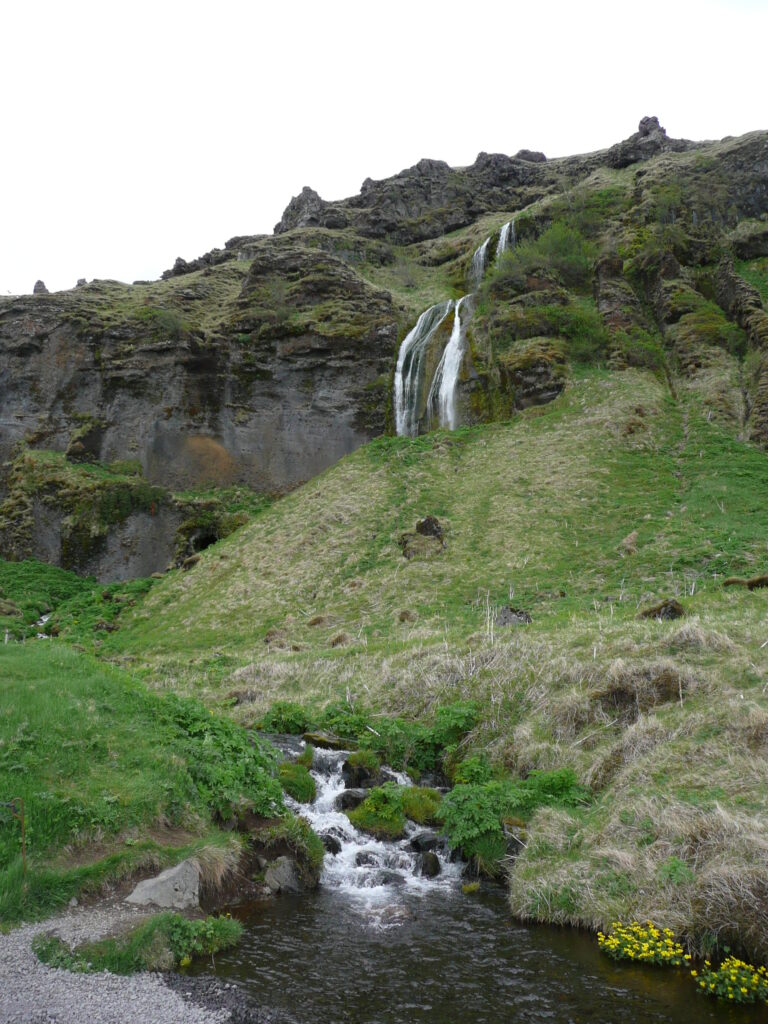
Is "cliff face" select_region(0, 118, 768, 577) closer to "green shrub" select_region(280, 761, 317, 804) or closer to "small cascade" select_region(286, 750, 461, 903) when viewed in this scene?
"green shrub" select_region(280, 761, 317, 804)

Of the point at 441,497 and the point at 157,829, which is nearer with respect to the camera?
the point at 157,829

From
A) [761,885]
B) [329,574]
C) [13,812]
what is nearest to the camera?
[761,885]

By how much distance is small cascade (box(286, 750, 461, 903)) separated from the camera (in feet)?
36.4

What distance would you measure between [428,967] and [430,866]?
9.65ft

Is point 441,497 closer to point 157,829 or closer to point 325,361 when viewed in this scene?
point 325,361

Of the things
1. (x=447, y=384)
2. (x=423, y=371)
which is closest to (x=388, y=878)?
(x=447, y=384)

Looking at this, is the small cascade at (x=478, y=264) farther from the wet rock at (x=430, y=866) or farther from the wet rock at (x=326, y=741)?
the wet rock at (x=430, y=866)

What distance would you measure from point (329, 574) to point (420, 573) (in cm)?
448

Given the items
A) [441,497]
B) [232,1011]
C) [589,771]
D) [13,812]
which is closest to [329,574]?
[441,497]

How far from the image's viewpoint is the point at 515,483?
111ft

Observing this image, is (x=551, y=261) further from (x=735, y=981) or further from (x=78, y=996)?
(x=78, y=996)

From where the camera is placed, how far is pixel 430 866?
11.5m

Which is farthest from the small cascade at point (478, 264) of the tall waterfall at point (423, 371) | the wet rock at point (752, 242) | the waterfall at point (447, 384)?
the wet rock at point (752, 242)

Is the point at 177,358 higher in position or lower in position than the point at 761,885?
higher
